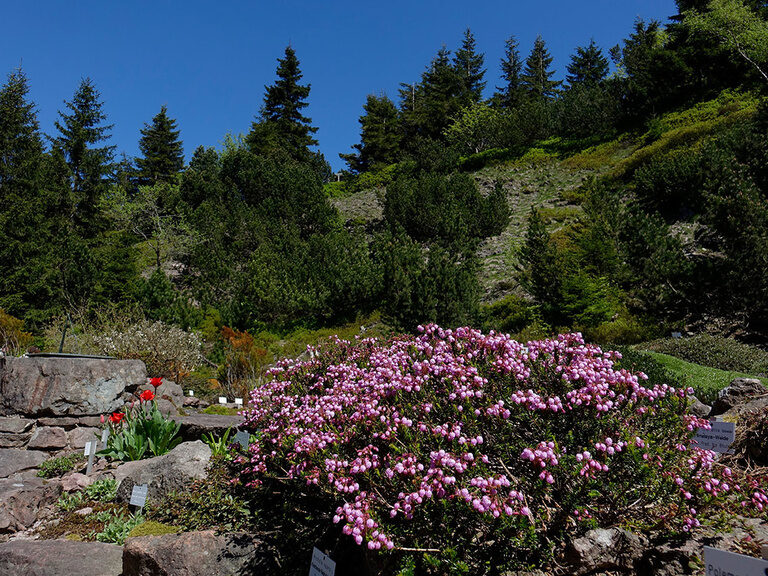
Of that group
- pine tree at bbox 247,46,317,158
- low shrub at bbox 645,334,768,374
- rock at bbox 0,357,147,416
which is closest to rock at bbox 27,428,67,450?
rock at bbox 0,357,147,416

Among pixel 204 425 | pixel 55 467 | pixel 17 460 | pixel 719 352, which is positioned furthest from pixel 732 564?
pixel 719 352

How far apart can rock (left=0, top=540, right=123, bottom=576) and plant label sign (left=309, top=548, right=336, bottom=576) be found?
2232mm

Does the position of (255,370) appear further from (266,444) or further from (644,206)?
(644,206)

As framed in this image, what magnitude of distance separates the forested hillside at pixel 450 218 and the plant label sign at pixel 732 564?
852 cm

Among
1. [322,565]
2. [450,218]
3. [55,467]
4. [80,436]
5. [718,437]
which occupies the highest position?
[450,218]

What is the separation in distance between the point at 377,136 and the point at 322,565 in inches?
1543

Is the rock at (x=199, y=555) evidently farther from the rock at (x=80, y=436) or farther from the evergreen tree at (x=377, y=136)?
the evergreen tree at (x=377, y=136)

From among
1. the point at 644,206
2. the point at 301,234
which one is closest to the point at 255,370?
the point at 301,234

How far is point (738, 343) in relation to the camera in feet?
31.2

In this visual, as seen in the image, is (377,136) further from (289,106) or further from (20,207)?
(20,207)

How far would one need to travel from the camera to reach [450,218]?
1928cm

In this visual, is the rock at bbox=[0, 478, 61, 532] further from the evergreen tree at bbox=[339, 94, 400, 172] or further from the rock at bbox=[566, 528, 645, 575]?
the evergreen tree at bbox=[339, 94, 400, 172]

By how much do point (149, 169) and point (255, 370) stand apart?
3755 cm

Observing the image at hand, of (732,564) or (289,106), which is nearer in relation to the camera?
(732,564)
